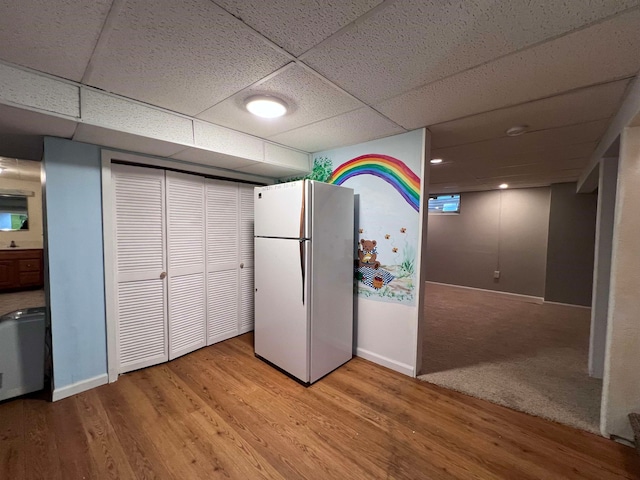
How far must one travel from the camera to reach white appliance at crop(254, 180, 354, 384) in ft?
7.64

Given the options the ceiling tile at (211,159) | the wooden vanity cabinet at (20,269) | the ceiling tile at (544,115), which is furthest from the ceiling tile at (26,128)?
the wooden vanity cabinet at (20,269)

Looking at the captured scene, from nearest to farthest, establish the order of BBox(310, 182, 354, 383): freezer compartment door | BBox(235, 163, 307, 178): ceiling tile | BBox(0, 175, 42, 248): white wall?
BBox(310, 182, 354, 383): freezer compartment door → BBox(235, 163, 307, 178): ceiling tile → BBox(0, 175, 42, 248): white wall

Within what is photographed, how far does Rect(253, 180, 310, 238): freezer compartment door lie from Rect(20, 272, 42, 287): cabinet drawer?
5.62 m

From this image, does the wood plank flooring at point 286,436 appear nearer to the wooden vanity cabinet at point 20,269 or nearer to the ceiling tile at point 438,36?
the ceiling tile at point 438,36

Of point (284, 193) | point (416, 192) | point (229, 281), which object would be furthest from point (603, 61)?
point (229, 281)

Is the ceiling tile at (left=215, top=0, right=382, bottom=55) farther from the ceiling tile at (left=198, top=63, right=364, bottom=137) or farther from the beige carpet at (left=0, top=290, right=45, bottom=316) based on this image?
the beige carpet at (left=0, top=290, right=45, bottom=316)

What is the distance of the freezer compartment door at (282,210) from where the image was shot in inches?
90.7

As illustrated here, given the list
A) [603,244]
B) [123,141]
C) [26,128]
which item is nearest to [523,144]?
[603,244]

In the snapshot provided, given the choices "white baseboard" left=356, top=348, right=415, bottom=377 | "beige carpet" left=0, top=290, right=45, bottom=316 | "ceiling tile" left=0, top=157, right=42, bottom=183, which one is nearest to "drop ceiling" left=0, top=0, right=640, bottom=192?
"ceiling tile" left=0, top=157, right=42, bottom=183

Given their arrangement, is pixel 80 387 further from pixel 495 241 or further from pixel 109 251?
pixel 495 241

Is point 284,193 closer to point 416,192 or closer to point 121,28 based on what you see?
point 416,192

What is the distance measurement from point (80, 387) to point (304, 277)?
6.89 feet

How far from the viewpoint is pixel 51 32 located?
47.4 inches

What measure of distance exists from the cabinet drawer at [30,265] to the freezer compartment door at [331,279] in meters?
6.26
